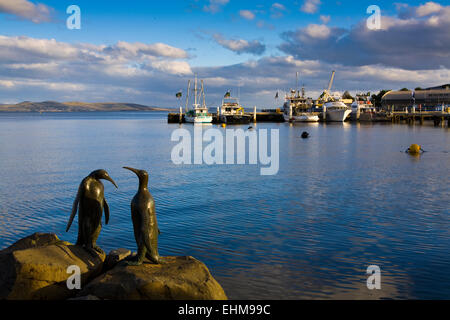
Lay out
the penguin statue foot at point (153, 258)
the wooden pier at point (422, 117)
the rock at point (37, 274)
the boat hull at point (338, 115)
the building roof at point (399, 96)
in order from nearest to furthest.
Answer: the rock at point (37, 274)
the penguin statue foot at point (153, 258)
the wooden pier at point (422, 117)
the boat hull at point (338, 115)
the building roof at point (399, 96)

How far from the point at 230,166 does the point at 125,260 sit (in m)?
26.6

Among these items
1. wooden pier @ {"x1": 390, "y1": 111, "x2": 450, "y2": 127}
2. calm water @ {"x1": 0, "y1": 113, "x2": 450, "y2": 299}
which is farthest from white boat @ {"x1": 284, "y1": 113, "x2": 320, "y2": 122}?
calm water @ {"x1": 0, "y1": 113, "x2": 450, "y2": 299}

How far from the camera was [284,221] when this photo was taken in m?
17.6

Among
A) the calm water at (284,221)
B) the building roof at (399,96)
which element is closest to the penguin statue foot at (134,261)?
the calm water at (284,221)

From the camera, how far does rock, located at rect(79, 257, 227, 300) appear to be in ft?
26.9

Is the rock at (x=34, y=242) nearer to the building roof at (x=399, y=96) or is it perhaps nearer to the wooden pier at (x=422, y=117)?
the wooden pier at (x=422, y=117)

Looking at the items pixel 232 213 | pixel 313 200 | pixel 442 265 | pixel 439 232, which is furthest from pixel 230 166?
pixel 442 265

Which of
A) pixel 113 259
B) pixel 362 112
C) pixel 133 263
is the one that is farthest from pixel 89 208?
pixel 362 112

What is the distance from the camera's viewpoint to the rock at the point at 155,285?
8211mm

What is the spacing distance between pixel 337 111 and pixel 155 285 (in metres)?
141

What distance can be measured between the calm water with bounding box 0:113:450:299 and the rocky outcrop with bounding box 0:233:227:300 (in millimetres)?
2182

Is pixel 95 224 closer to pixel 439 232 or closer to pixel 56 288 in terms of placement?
pixel 56 288

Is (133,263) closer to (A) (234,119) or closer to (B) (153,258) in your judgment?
(B) (153,258)

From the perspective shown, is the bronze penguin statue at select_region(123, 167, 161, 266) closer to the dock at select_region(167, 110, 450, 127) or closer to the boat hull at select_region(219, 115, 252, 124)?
the dock at select_region(167, 110, 450, 127)
